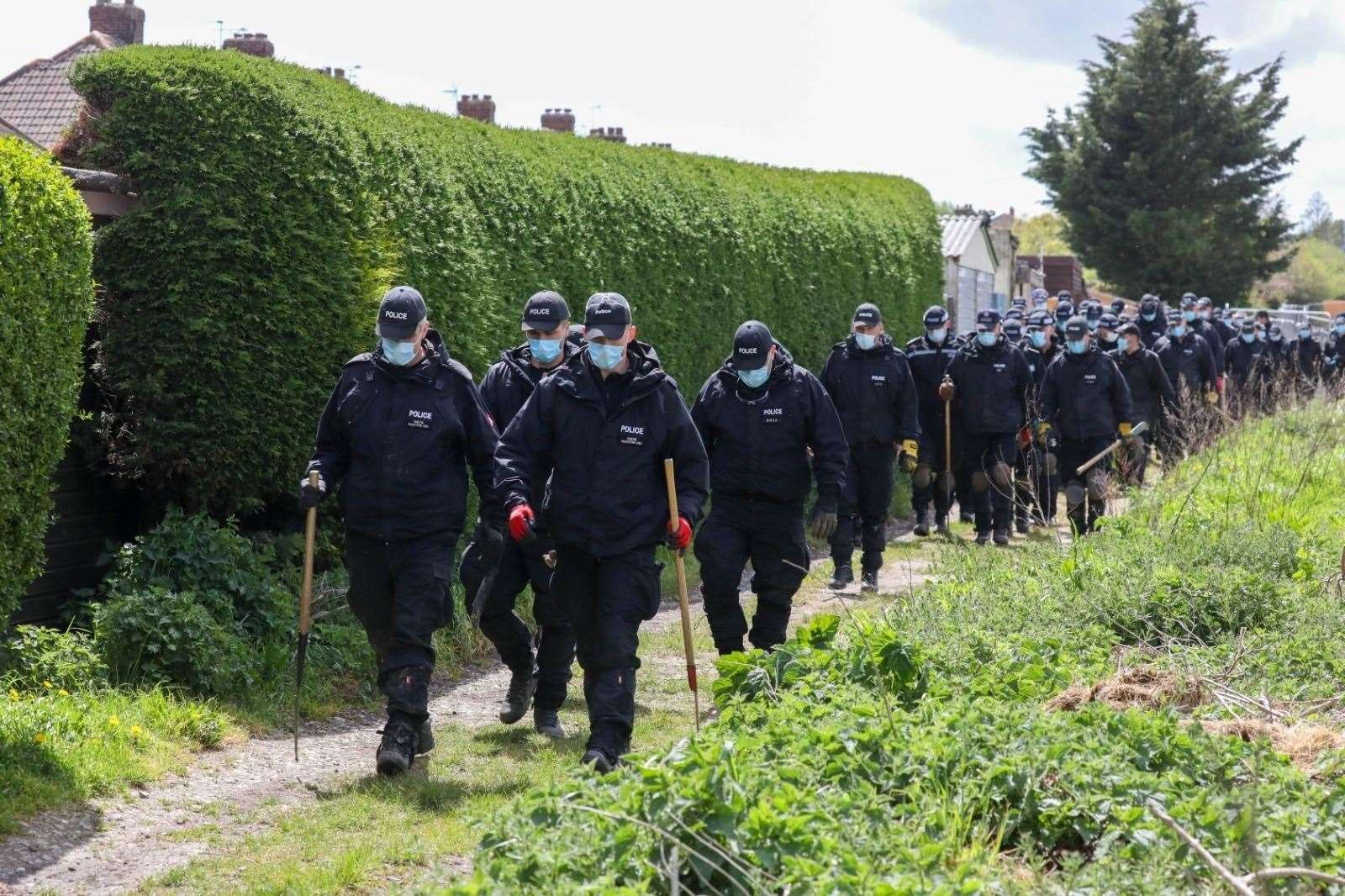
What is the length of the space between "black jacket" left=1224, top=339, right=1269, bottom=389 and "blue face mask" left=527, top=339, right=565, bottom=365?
20044 mm

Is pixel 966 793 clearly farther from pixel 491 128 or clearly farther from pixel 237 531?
pixel 491 128

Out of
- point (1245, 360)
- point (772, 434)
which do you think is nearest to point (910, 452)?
point (772, 434)

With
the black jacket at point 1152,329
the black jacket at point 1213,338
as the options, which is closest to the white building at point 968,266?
the black jacket at point 1213,338

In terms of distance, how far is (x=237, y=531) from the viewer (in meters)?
9.47

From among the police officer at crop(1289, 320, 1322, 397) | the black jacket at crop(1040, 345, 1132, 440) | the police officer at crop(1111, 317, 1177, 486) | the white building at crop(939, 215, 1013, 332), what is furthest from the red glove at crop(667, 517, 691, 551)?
the police officer at crop(1289, 320, 1322, 397)

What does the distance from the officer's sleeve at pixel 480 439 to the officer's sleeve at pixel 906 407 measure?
5.89 meters

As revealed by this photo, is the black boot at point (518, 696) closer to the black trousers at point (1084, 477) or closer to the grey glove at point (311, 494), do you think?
the grey glove at point (311, 494)

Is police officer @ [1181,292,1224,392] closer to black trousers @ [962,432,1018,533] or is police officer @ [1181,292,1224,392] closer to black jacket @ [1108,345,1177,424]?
black jacket @ [1108,345,1177,424]

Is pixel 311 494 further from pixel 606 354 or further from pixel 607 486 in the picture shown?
pixel 606 354

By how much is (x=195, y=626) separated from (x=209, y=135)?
2.71 meters

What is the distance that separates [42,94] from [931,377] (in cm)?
1615

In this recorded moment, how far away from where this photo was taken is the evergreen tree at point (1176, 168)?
45812 mm

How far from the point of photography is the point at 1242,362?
27203 mm

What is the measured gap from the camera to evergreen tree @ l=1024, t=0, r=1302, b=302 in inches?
1804
